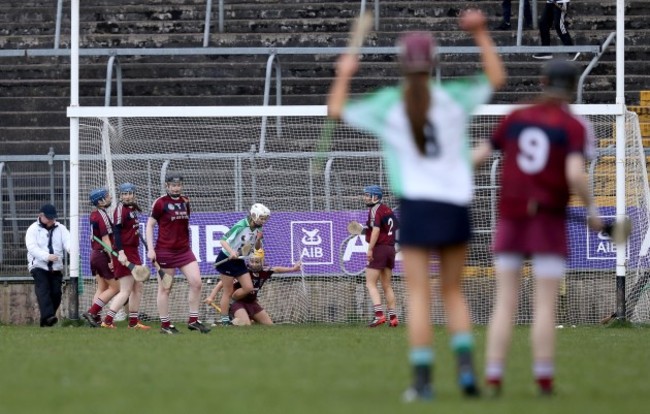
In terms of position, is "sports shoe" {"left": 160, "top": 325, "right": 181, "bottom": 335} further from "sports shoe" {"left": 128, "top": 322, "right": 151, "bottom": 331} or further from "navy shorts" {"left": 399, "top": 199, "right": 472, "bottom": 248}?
"navy shorts" {"left": 399, "top": 199, "right": 472, "bottom": 248}

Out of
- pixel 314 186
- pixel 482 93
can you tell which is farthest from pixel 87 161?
pixel 482 93

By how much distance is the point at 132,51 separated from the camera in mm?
26156

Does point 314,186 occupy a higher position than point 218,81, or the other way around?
point 218,81

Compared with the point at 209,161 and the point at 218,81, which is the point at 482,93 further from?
the point at 218,81

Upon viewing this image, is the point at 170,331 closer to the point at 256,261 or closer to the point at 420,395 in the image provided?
the point at 256,261

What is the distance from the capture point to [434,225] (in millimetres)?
9430

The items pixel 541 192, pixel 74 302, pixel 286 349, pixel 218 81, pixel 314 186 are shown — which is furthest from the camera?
pixel 218 81

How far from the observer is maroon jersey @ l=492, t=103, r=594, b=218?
9711mm

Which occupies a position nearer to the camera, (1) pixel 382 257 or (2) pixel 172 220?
(2) pixel 172 220

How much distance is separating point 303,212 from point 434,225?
14.3m

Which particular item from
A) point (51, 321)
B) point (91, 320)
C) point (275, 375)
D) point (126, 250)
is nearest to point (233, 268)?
point (126, 250)

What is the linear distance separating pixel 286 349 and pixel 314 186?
Result: 8.69 meters

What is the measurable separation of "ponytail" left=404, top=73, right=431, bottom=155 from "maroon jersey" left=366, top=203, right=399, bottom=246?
12.5 meters

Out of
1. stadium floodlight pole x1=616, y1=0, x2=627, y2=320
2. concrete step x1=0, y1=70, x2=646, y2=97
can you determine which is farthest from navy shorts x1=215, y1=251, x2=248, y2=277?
concrete step x1=0, y1=70, x2=646, y2=97
